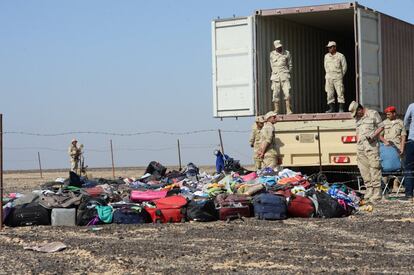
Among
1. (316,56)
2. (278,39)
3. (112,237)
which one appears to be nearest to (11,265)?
(112,237)

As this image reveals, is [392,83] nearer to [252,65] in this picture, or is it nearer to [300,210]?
[252,65]

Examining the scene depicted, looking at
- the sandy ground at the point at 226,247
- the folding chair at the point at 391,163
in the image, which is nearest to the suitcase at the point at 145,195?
the sandy ground at the point at 226,247

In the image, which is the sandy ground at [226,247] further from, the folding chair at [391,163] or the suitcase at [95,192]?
the folding chair at [391,163]

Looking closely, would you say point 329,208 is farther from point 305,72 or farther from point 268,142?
point 305,72

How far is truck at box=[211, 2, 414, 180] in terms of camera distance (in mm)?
15531

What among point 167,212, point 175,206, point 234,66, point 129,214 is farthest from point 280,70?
point 129,214

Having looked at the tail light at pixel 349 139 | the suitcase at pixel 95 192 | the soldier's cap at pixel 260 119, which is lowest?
the suitcase at pixel 95 192

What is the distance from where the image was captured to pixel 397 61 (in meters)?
17.2

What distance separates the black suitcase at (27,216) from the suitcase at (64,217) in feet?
0.52

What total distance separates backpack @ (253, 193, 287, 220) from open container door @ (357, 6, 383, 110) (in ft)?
14.2

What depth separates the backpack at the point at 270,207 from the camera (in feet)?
38.0

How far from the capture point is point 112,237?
33.1 ft

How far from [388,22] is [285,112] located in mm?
2708

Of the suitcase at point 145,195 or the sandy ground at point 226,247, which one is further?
the suitcase at point 145,195
